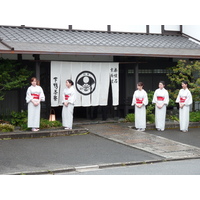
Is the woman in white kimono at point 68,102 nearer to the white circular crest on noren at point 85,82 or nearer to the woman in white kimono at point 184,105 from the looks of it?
the white circular crest on noren at point 85,82

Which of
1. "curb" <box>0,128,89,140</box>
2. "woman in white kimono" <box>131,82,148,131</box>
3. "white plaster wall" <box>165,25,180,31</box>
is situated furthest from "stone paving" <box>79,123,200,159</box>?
"white plaster wall" <box>165,25,180,31</box>

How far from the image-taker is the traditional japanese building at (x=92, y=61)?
15039mm

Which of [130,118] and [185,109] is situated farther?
[130,118]

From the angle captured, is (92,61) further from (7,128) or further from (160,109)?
(7,128)

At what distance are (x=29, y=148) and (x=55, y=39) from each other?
7.06m

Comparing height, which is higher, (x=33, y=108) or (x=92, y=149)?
(x=33, y=108)

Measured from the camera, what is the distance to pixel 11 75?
15148mm

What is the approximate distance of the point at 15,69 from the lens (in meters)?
15.3

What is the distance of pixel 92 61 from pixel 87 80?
128cm

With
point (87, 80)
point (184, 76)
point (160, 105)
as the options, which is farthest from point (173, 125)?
point (87, 80)

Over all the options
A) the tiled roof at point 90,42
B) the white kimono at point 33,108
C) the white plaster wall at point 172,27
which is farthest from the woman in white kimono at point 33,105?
the white plaster wall at point 172,27

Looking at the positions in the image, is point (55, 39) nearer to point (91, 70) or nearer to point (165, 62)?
point (91, 70)

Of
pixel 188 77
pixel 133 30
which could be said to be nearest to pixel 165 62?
pixel 188 77

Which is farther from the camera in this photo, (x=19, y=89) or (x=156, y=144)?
(x=19, y=89)
